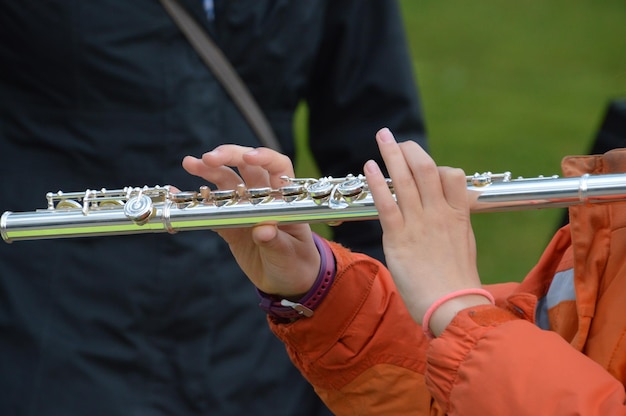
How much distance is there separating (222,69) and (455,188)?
0.81 metres

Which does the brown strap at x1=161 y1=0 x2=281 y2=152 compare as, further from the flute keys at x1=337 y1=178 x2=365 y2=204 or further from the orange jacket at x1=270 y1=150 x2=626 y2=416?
the flute keys at x1=337 y1=178 x2=365 y2=204

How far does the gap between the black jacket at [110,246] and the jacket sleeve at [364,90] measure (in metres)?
0.31

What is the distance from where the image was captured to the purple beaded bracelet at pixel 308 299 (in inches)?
68.7

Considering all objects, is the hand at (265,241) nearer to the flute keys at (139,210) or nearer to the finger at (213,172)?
the finger at (213,172)

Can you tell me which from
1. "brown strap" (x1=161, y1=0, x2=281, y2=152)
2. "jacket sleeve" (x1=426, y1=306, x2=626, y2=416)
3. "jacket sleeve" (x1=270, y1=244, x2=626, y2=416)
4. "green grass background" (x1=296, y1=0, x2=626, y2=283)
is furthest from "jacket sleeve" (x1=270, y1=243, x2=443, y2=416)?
"green grass background" (x1=296, y1=0, x2=626, y2=283)

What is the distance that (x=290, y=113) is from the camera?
2291 millimetres

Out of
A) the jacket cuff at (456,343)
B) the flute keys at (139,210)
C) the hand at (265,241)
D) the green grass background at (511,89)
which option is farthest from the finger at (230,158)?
the green grass background at (511,89)

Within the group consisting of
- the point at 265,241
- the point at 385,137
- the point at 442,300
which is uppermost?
the point at 385,137

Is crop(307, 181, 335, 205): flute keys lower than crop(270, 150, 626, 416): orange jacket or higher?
higher

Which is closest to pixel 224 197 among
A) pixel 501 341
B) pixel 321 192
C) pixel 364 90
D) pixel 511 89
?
pixel 321 192

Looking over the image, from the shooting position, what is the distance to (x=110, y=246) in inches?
81.1

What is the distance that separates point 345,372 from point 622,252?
528mm

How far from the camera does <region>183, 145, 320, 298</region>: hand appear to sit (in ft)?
5.40

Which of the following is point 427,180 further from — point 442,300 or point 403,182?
point 442,300
